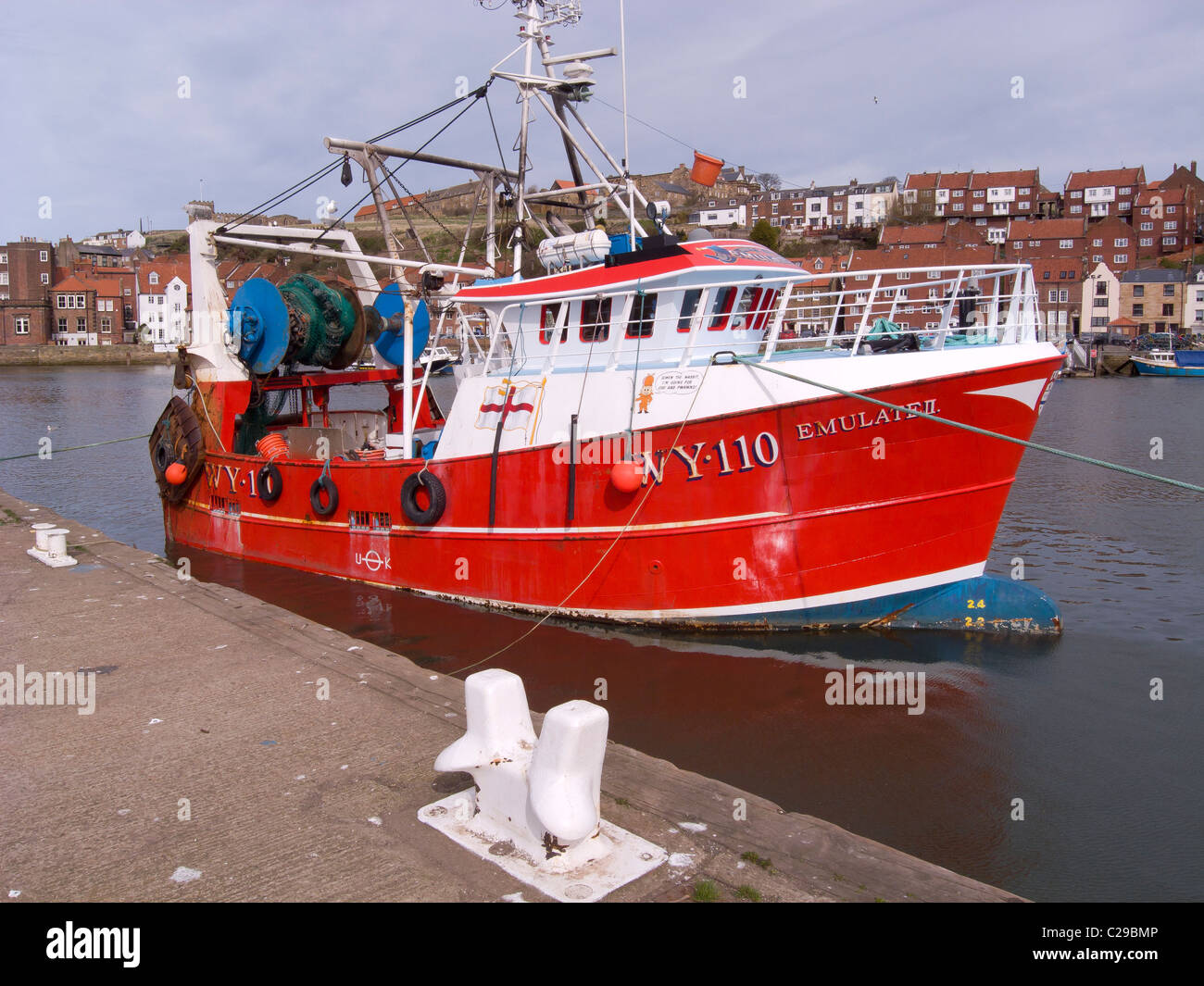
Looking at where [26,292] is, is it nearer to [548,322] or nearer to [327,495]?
[327,495]

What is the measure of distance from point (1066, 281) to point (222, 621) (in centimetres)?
8265

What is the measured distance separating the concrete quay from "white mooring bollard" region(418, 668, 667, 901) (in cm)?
12

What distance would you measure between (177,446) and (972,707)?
46.3ft

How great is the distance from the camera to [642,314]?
10664 millimetres

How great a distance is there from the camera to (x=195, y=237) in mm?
15305

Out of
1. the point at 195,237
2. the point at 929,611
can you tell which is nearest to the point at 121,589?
the point at 195,237

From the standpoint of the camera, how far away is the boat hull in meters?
9.78

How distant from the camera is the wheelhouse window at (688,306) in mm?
10555

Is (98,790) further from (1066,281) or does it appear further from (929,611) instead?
(1066,281)

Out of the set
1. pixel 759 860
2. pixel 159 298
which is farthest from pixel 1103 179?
pixel 759 860

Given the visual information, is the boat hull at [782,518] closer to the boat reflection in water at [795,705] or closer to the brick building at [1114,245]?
the boat reflection in water at [795,705]

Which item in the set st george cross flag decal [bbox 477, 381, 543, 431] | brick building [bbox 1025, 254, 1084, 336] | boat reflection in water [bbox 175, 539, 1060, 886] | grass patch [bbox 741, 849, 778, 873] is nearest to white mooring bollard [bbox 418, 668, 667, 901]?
grass patch [bbox 741, 849, 778, 873]

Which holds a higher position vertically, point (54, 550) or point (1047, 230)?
point (1047, 230)

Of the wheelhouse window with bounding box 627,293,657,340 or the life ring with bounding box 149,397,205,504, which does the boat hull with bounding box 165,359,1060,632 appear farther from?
the life ring with bounding box 149,397,205,504
